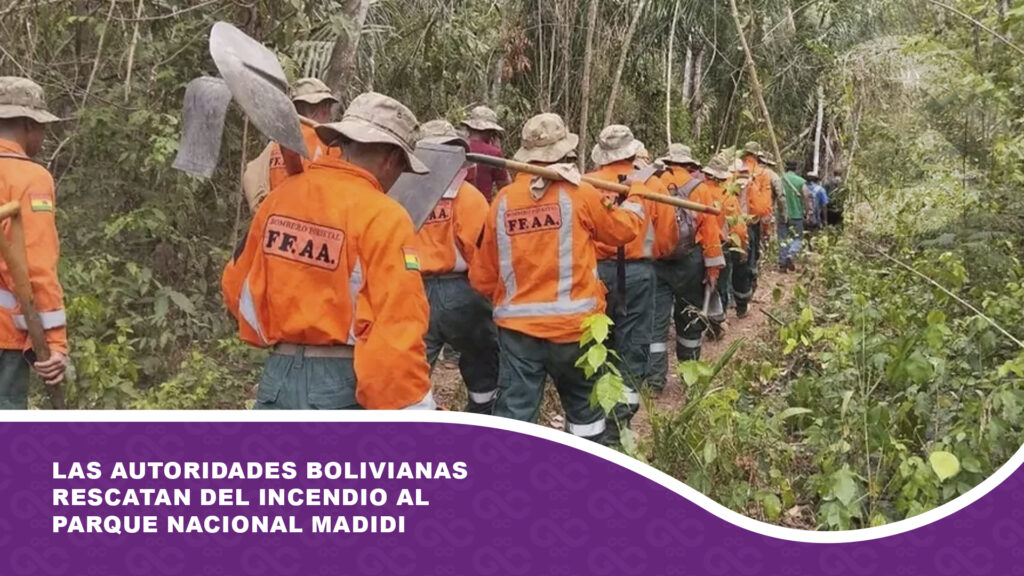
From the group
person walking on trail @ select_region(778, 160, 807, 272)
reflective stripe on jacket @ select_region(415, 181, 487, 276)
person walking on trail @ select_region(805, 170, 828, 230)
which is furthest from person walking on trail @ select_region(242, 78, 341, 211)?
person walking on trail @ select_region(805, 170, 828, 230)

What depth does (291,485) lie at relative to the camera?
6.98 feet

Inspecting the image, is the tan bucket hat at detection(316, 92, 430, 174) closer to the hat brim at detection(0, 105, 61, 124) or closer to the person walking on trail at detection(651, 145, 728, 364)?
the hat brim at detection(0, 105, 61, 124)

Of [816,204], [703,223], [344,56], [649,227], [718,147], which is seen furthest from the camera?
[816,204]

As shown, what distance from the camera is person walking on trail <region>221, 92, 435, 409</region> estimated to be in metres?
2.77

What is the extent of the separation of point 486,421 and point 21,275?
2009 mm

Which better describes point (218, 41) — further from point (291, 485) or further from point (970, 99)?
point (970, 99)

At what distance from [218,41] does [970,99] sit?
5.89 m

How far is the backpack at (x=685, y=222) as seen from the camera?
686 centimetres

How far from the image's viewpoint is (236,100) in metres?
2.73

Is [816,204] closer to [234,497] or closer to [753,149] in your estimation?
[753,149]

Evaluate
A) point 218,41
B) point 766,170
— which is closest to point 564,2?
point 766,170

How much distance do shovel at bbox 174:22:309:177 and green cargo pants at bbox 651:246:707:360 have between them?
462cm

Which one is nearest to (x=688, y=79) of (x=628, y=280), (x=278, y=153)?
(x=628, y=280)

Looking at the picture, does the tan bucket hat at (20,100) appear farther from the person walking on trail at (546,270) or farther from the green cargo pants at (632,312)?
the green cargo pants at (632,312)
